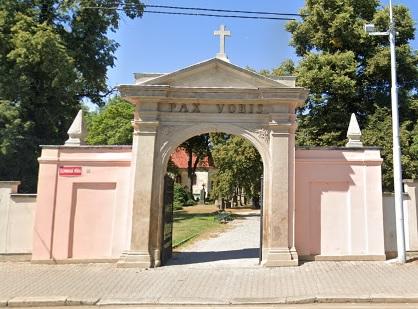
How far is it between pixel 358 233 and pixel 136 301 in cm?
693

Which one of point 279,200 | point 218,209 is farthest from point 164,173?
point 218,209

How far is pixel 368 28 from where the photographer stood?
12.8 m

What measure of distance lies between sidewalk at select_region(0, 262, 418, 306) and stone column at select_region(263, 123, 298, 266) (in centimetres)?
48

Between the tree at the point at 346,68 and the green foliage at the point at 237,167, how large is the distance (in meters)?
10.1

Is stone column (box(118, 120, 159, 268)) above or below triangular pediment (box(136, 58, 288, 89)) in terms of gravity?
below

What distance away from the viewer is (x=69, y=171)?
12625mm

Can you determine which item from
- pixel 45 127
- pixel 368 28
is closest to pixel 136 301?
pixel 368 28

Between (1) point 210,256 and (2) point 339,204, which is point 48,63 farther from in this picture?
(2) point 339,204

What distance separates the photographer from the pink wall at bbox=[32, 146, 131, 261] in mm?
12312

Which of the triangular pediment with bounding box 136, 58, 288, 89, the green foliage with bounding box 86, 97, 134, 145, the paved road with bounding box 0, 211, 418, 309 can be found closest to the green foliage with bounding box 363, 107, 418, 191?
the paved road with bounding box 0, 211, 418, 309

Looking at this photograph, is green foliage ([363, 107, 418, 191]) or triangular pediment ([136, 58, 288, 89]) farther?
green foliage ([363, 107, 418, 191])

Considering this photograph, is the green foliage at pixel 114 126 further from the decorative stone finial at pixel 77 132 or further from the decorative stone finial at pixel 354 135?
the decorative stone finial at pixel 354 135

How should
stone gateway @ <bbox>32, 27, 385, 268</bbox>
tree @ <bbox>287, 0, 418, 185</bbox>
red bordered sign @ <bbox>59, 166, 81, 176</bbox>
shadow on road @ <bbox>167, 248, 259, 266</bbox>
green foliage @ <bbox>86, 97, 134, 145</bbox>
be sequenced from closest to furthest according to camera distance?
stone gateway @ <bbox>32, 27, 385, 268</bbox> → red bordered sign @ <bbox>59, 166, 81, 176</bbox> → shadow on road @ <bbox>167, 248, 259, 266</bbox> → tree @ <bbox>287, 0, 418, 185</bbox> → green foliage @ <bbox>86, 97, 134, 145</bbox>

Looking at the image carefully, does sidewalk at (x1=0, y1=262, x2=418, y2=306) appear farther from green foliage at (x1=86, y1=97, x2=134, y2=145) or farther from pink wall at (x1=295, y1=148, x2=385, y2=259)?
green foliage at (x1=86, y1=97, x2=134, y2=145)
